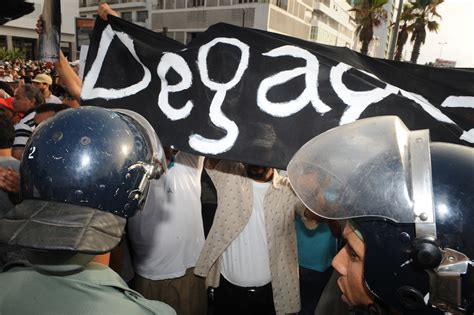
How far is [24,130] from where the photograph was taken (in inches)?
161

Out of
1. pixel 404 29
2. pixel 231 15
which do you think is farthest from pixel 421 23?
pixel 231 15

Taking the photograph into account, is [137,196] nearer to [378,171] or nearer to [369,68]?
[378,171]

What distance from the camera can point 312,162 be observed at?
4.43 feet

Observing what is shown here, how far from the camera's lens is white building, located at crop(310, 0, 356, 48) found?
4903 cm

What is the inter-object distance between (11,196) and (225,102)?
153 centimetres

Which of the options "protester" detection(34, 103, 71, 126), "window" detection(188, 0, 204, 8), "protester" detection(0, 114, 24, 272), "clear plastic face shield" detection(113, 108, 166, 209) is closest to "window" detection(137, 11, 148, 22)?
"window" detection(188, 0, 204, 8)

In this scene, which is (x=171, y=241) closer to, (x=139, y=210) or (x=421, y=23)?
(x=139, y=210)

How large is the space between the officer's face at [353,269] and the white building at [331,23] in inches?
1942

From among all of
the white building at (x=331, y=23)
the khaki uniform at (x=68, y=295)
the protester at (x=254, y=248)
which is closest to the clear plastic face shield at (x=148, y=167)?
the khaki uniform at (x=68, y=295)

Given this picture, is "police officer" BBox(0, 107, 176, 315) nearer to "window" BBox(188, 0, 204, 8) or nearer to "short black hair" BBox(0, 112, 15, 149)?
"short black hair" BBox(0, 112, 15, 149)

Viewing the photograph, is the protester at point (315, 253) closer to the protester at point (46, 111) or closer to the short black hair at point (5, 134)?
the short black hair at point (5, 134)

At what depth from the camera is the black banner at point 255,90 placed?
7.72 ft

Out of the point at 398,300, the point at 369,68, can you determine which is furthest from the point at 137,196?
the point at 369,68

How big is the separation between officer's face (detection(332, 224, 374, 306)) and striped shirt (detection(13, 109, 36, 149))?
3865 mm
